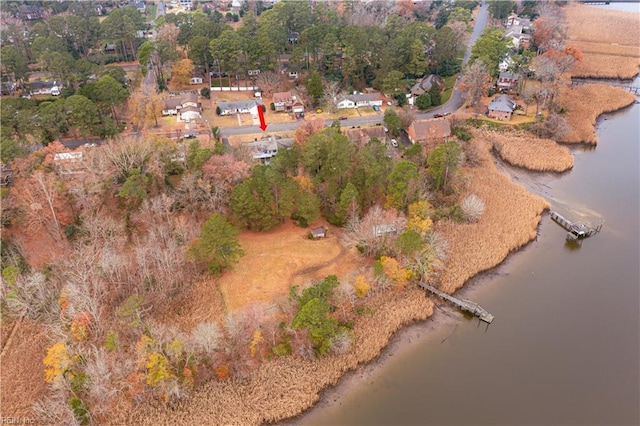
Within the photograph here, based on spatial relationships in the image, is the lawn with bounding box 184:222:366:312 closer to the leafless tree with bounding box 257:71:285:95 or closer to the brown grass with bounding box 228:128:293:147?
the brown grass with bounding box 228:128:293:147

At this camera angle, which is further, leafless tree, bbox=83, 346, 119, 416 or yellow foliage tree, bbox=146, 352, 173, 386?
yellow foliage tree, bbox=146, 352, 173, 386

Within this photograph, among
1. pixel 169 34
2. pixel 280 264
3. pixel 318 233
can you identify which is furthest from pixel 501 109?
pixel 169 34

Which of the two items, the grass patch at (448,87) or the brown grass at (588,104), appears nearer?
the brown grass at (588,104)

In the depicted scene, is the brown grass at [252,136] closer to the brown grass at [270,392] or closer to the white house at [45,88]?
the brown grass at [270,392]

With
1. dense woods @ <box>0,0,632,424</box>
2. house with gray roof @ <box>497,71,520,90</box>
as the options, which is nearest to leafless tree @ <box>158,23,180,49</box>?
dense woods @ <box>0,0,632,424</box>

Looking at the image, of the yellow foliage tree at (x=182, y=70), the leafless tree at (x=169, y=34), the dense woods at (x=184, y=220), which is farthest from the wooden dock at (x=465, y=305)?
the leafless tree at (x=169, y=34)
